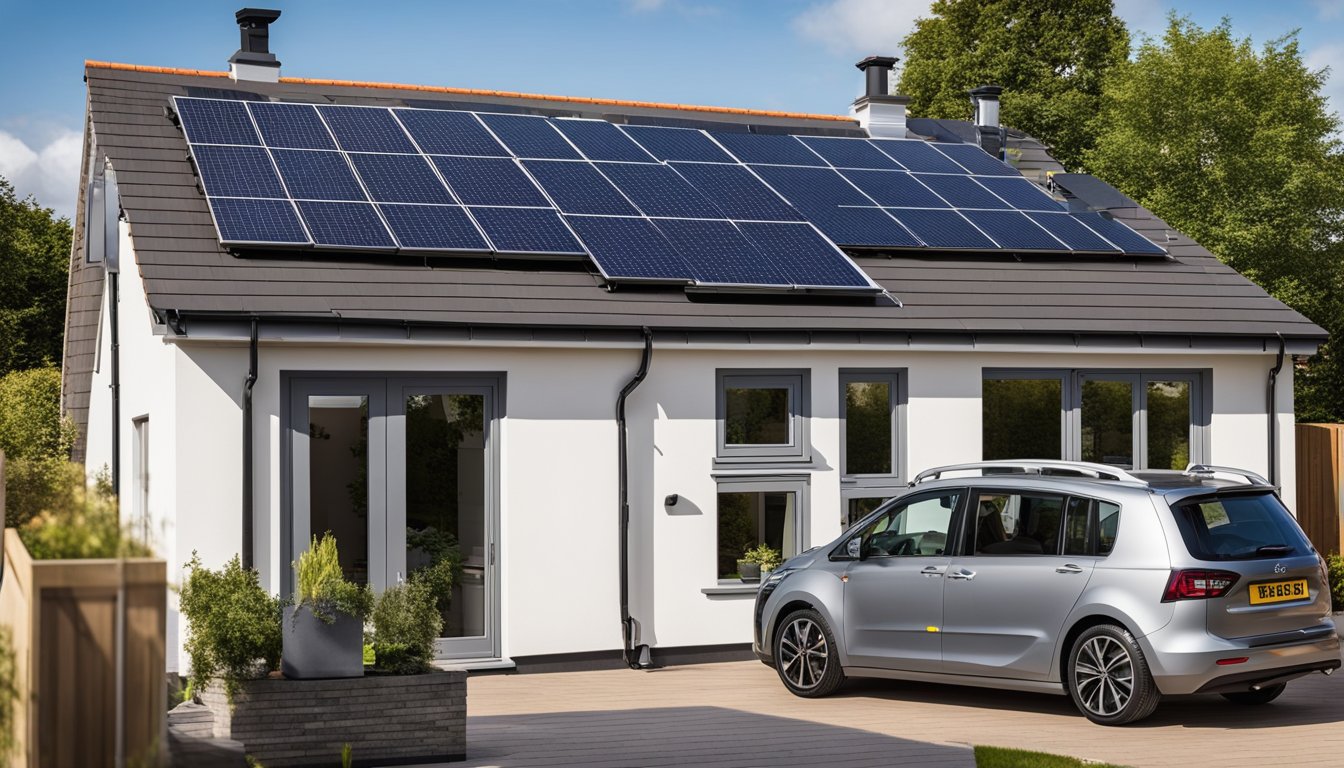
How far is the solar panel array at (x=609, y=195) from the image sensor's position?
14695 millimetres

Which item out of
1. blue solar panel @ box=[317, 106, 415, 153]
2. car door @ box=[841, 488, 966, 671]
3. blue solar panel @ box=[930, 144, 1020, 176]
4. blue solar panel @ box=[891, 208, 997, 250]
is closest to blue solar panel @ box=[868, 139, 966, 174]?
blue solar panel @ box=[930, 144, 1020, 176]

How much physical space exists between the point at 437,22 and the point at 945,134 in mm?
7561

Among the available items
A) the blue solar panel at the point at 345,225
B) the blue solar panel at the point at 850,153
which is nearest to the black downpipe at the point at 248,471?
the blue solar panel at the point at 345,225

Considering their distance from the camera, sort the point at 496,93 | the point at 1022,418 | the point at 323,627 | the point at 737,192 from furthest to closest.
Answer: the point at 496,93
the point at 737,192
the point at 1022,418
the point at 323,627

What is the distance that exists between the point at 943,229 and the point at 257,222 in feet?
25.5

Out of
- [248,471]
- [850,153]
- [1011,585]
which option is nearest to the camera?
[1011,585]

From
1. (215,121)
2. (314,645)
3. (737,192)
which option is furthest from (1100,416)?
(215,121)

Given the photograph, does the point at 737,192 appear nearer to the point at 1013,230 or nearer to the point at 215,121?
the point at 1013,230

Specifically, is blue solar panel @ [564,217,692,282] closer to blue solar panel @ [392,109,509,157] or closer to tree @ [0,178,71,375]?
blue solar panel @ [392,109,509,157]

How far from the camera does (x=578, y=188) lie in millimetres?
16438

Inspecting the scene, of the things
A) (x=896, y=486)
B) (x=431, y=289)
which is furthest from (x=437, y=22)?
(x=896, y=486)

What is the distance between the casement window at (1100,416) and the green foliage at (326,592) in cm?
814

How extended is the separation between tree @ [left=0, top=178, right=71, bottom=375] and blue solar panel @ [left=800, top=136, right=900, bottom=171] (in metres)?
21.4

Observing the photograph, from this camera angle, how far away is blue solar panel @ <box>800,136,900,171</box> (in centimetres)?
1948
